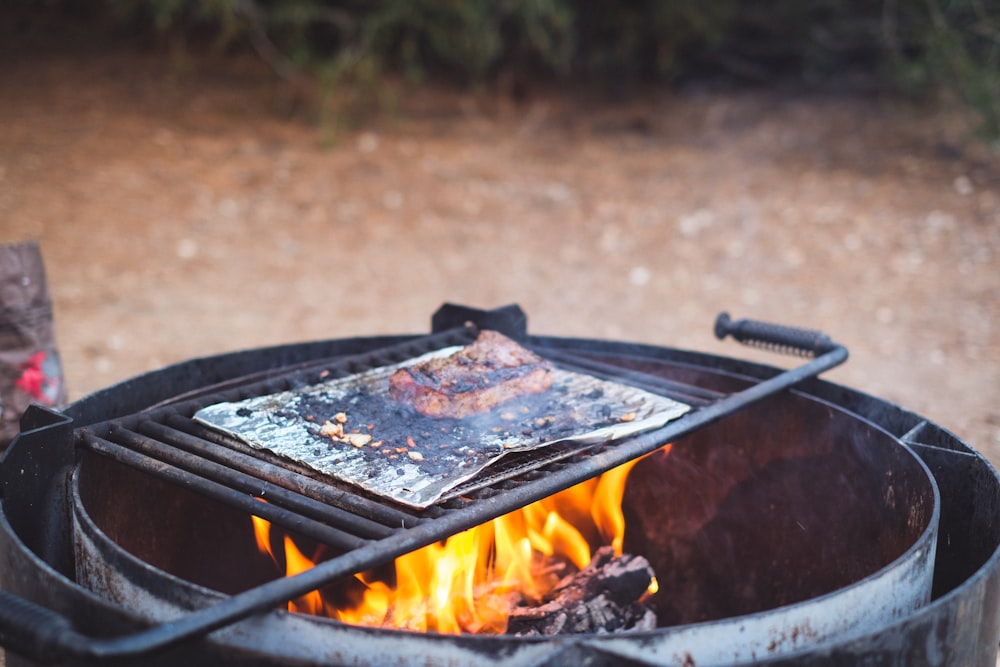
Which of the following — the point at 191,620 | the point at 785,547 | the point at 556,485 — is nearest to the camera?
the point at 191,620

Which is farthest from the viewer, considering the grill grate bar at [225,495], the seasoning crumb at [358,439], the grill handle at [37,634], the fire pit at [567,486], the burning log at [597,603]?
the burning log at [597,603]

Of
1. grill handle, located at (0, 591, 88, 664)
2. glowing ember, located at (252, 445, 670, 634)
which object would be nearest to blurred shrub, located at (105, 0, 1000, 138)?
glowing ember, located at (252, 445, 670, 634)

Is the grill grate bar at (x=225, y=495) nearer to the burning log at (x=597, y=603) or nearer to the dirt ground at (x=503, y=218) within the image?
the burning log at (x=597, y=603)

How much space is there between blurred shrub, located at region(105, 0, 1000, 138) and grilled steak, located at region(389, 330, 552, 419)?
5.84 m

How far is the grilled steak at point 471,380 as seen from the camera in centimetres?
223

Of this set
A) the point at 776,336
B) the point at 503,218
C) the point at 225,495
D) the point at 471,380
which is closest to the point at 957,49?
the point at 503,218

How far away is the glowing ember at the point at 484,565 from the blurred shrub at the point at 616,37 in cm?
576

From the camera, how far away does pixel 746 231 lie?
7262 mm

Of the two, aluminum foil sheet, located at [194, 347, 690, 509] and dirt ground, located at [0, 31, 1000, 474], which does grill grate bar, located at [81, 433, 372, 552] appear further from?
dirt ground, located at [0, 31, 1000, 474]

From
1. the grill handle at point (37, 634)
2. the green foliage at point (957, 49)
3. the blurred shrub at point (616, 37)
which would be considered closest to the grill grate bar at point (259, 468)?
the grill handle at point (37, 634)

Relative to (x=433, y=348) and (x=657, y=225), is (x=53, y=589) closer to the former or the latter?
(x=433, y=348)

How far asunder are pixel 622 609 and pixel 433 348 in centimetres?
95

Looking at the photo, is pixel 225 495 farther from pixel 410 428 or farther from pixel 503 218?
pixel 503 218

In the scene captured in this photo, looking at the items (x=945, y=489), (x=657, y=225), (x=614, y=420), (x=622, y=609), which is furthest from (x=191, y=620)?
(x=657, y=225)
